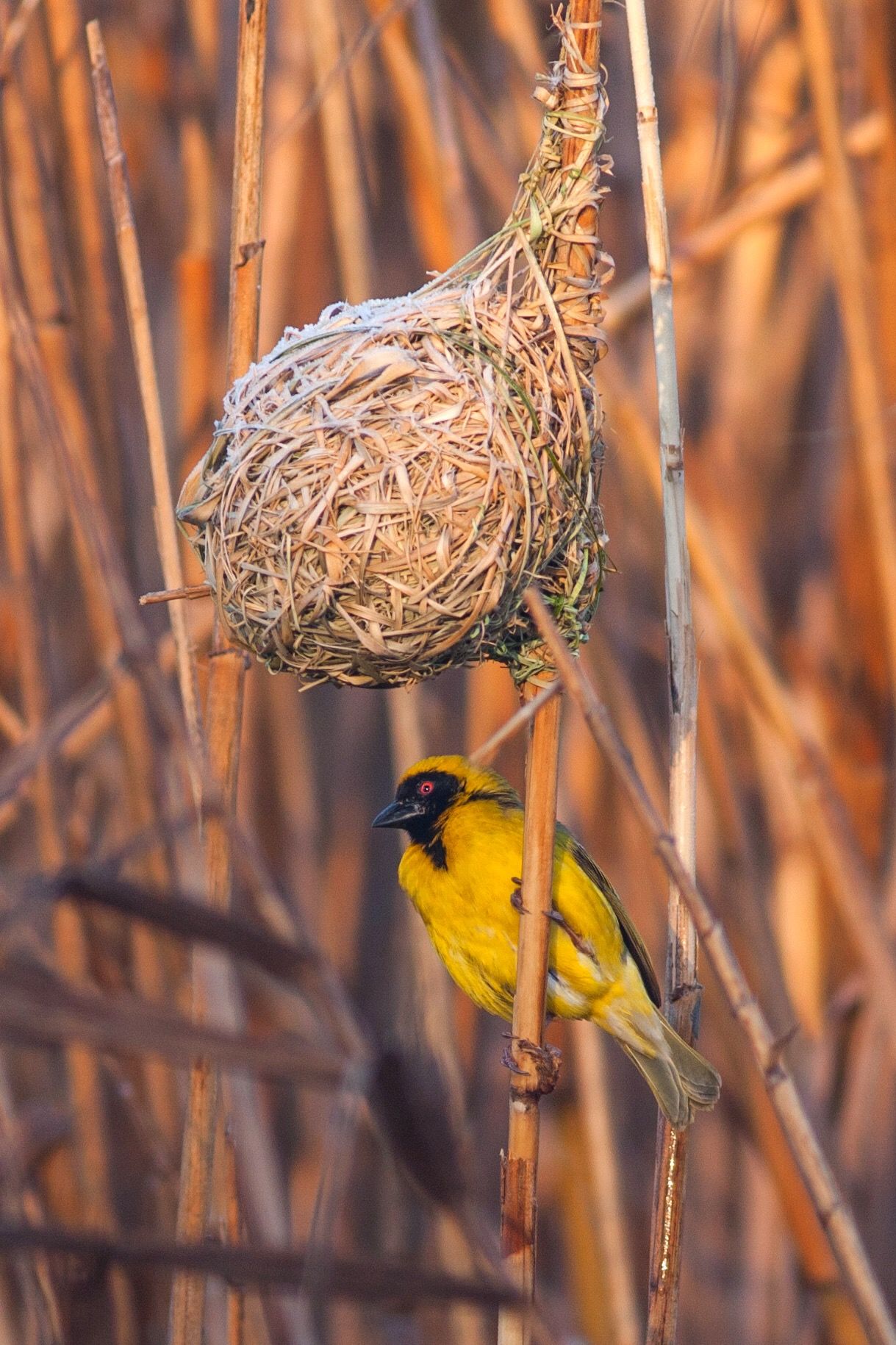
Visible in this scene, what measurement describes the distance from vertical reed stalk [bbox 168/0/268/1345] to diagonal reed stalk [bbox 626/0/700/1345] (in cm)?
43

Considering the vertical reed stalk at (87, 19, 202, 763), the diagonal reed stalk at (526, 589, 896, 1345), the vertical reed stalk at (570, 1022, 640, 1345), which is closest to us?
the diagonal reed stalk at (526, 589, 896, 1345)

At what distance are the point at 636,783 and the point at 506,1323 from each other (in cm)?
69

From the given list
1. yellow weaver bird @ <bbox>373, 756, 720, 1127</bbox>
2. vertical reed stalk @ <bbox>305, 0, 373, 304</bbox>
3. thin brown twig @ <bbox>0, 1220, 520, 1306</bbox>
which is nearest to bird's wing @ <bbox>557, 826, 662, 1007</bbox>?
yellow weaver bird @ <bbox>373, 756, 720, 1127</bbox>

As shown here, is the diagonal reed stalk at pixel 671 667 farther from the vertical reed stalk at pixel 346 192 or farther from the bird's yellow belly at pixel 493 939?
the vertical reed stalk at pixel 346 192

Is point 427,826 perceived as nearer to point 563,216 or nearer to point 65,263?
point 563,216

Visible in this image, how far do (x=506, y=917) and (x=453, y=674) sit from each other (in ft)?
4.61

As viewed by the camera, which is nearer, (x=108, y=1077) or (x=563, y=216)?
(x=563, y=216)

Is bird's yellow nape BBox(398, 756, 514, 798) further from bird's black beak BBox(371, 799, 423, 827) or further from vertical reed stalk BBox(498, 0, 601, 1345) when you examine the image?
vertical reed stalk BBox(498, 0, 601, 1345)

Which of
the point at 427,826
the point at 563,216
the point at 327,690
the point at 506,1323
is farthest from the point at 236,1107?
the point at 327,690

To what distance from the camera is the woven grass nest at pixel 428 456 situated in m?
1.32

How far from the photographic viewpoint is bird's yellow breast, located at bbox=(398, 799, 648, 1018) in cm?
195

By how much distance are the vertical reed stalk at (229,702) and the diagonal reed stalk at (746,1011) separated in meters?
0.50

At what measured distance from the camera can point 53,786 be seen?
6.96 ft

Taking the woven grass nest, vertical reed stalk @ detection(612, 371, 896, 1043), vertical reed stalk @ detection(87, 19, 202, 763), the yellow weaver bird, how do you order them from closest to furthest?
the woven grass nest, vertical reed stalk @ detection(87, 19, 202, 763), the yellow weaver bird, vertical reed stalk @ detection(612, 371, 896, 1043)
